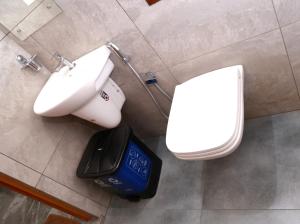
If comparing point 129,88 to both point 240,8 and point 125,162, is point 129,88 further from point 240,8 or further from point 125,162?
point 240,8

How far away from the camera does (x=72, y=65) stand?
4.04 ft

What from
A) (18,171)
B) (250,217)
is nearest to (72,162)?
(18,171)

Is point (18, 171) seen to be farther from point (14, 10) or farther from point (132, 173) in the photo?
point (14, 10)

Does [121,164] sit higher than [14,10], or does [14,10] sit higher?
[14,10]

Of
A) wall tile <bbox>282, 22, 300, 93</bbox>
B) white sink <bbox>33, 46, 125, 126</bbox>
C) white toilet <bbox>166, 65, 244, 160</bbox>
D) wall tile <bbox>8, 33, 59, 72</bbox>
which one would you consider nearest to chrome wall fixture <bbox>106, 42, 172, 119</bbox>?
white sink <bbox>33, 46, 125, 126</bbox>

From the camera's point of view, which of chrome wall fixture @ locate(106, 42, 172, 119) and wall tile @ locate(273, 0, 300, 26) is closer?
wall tile @ locate(273, 0, 300, 26)

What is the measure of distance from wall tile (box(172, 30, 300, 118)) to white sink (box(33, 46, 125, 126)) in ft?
1.35

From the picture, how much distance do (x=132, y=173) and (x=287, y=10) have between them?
1.10 metres

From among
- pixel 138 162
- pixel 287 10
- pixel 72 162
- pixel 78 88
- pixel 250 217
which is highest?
pixel 78 88

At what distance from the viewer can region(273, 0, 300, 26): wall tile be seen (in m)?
0.91

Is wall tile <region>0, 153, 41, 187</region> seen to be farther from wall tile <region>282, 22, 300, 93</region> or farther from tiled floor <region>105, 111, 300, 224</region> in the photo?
wall tile <region>282, 22, 300, 93</region>

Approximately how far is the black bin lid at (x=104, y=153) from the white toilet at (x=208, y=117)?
378 millimetres

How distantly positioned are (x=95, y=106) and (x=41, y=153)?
427 mm

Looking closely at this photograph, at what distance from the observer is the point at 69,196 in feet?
4.58
